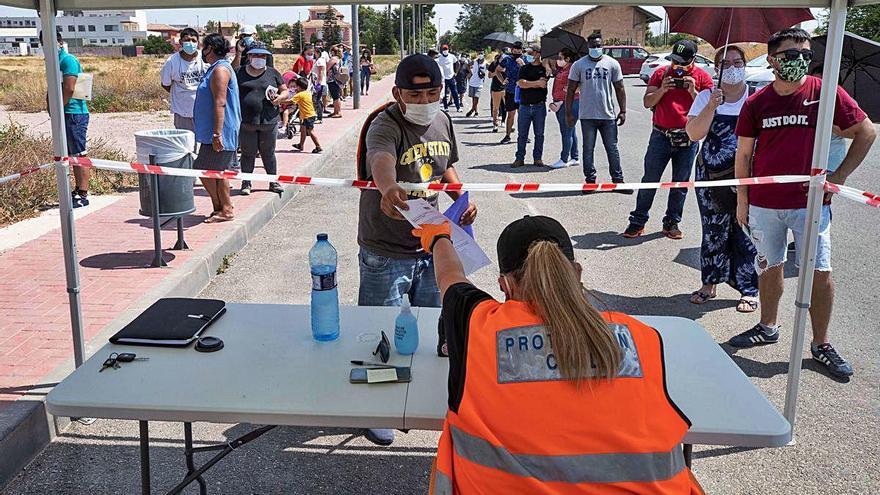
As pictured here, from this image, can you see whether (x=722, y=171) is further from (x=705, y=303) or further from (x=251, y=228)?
(x=251, y=228)

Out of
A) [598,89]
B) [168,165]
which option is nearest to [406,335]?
[168,165]

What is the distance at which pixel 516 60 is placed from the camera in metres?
15.4

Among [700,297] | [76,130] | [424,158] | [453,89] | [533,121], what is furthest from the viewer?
[453,89]

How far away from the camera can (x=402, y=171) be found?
370cm

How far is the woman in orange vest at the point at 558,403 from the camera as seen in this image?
1.88 meters

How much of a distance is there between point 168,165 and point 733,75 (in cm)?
467

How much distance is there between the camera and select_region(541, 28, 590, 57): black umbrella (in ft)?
42.4

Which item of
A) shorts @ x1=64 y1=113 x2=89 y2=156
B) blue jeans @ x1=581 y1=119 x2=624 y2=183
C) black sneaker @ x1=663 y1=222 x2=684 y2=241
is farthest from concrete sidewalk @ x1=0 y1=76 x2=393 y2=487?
black sneaker @ x1=663 y1=222 x2=684 y2=241

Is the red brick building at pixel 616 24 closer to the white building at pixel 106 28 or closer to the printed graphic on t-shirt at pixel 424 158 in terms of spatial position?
the printed graphic on t-shirt at pixel 424 158

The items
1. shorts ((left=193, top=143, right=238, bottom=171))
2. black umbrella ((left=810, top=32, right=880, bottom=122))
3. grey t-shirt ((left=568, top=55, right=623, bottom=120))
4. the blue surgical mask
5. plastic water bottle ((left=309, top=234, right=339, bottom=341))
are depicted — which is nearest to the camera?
plastic water bottle ((left=309, top=234, right=339, bottom=341))

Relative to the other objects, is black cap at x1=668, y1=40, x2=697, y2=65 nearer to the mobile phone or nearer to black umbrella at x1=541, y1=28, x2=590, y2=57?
black umbrella at x1=541, y1=28, x2=590, y2=57

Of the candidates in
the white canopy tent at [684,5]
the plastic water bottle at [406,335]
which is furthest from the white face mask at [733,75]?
the plastic water bottle at [406,335]

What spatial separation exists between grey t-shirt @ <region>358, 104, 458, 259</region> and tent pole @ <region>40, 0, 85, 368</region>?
1.53m

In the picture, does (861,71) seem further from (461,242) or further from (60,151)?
(60,151)
